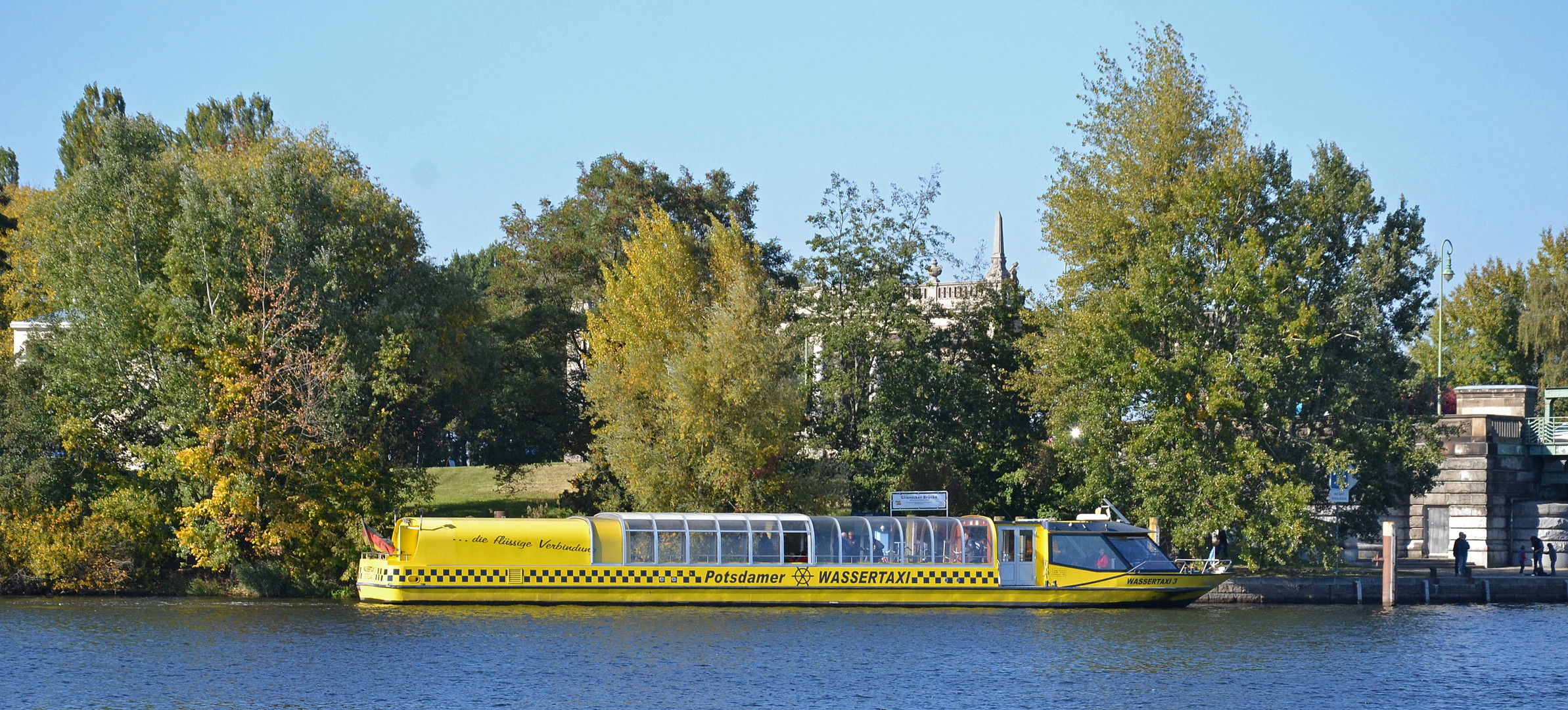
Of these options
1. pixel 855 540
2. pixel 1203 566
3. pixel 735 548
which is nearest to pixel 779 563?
pixel 735 548

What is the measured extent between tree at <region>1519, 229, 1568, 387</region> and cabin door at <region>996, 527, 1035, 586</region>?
4059 cm

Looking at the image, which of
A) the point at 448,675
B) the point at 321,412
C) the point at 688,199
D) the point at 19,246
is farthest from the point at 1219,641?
the point at 19,246

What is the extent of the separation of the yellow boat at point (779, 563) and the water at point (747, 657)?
734mm

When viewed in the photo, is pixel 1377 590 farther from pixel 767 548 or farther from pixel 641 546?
pixel 641 546

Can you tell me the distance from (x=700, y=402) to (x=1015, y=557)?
10690mm

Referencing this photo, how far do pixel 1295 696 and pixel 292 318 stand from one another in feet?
97.6

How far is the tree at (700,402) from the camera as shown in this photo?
150 ft

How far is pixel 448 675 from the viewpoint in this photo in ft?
94.1

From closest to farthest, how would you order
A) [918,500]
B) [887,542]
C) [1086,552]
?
[887,542]
[1086,552]
[918,500]

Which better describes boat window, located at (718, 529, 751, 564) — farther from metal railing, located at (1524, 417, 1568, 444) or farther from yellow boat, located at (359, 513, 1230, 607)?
metal railing, located at (1524, 417, 1568, 444)

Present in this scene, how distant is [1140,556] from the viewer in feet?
140

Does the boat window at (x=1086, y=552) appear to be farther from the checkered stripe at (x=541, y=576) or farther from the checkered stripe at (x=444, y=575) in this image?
the checkered stripe at (x=444, y=575)

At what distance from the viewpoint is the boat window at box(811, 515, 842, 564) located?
41.5 meters

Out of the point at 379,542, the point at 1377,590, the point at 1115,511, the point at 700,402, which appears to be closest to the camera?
the point at 379,542
